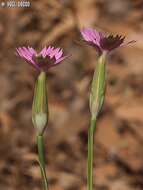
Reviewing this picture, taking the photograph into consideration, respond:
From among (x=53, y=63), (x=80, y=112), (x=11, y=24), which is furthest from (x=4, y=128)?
(x=53, y=63)

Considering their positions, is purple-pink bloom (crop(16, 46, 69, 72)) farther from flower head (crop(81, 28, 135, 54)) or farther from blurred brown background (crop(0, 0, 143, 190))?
blurred brown background (crop(0, 0, 143, 190))

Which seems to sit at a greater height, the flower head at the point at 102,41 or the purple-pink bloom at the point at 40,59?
the flower head at the point at 102,41

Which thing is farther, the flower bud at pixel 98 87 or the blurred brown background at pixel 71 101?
the blurred brown background at pixel 71 101

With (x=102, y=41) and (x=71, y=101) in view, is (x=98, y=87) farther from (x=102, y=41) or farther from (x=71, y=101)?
(x=71, y=101)

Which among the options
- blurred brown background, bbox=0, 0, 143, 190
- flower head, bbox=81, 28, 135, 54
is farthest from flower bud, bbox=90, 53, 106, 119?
blurred brown background, bbox=0, 0, 143, 190

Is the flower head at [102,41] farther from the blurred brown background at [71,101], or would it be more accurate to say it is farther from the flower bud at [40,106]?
→ the blurred brown background at [71,101]

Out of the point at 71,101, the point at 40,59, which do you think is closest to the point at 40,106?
the point at 40,59

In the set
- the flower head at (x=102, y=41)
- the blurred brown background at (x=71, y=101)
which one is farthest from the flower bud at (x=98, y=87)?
the blurred brown background at (x=71, y=101)
